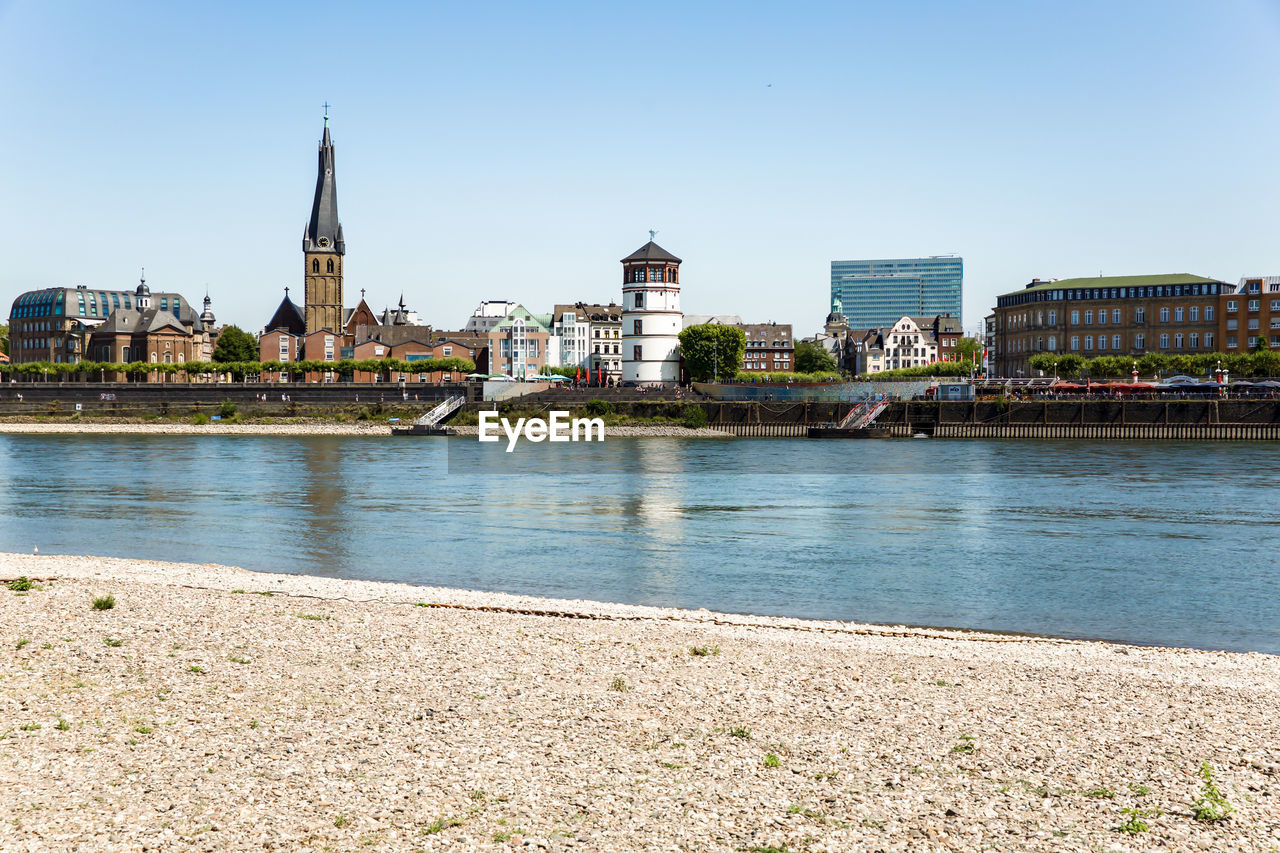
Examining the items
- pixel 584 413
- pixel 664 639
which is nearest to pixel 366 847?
pixel 664 639

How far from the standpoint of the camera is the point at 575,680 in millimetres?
13953

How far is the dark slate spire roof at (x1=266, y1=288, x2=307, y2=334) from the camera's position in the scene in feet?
539

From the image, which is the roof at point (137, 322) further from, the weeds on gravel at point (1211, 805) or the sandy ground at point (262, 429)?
the weeds on gravel at point (1211, 805)

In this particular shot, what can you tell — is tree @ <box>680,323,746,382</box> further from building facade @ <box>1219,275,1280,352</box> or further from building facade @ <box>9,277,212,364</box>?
building facade @ <box>9,277,212,364</box>

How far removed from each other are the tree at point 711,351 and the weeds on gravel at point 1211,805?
11701 cm

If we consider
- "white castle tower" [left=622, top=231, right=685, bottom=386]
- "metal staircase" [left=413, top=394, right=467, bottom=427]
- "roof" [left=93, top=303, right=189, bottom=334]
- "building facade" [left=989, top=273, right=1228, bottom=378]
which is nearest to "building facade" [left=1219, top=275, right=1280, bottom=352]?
"building facade" [left=989, top=273, right=1228, bottom=378]

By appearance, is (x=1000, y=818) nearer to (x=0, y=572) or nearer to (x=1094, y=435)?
(x=0, y=572)

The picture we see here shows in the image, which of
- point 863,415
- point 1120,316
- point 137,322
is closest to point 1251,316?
point 1120,316

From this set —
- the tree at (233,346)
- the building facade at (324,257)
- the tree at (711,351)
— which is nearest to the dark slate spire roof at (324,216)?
the building facade at (324,257)

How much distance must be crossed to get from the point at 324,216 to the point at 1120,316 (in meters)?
105

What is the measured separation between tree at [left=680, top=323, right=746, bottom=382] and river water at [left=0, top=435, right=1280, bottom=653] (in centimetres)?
6244

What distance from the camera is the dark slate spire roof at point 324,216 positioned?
496ft

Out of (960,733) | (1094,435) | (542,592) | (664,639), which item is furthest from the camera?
(1094,435)

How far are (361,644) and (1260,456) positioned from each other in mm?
64241
